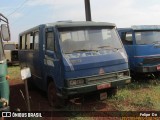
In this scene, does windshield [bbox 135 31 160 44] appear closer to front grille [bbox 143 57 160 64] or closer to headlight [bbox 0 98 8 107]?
front grille [bbox 143 57 160 64]

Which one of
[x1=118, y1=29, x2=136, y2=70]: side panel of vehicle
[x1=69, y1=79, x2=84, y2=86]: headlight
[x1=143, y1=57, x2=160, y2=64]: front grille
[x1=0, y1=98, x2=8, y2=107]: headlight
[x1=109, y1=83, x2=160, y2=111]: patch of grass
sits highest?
[x1=118, y1=29, x2=136, y2=70]: side panel of vehicle

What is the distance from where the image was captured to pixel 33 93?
10297 mm

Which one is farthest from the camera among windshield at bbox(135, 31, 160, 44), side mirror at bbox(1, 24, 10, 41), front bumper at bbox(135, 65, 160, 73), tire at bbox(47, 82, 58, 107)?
windshield at bbox(135, 31, 160, 44)

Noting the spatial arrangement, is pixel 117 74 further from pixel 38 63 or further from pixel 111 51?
pixel 38 63

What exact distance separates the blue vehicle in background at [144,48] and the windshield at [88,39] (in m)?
2.40

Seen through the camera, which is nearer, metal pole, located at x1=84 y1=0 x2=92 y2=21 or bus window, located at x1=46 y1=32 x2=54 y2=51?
bus window, located at x1=46 y1=32 x2=54 y2=51

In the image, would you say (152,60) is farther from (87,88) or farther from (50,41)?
(50,41)

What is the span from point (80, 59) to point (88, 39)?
29.7 inches

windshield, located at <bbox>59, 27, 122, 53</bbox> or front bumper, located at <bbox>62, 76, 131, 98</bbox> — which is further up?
windshield, located at <bbox>59, 27, 122, 53</bbox>

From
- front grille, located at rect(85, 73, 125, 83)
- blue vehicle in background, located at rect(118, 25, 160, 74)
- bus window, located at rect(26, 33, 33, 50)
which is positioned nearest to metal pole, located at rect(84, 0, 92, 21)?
blue vehicle in background, located at rect(118, 25, 160, 74)

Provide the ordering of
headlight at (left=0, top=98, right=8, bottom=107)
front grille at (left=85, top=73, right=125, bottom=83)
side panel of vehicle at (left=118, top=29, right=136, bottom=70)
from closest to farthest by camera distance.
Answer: headlight at (left=0, top=98, right=8, bottom=107) → front grille at (left=85, top=73, right=125, bottom=83) → side panel of vehicle at (left=118, top=29, right=136, bottom=70)

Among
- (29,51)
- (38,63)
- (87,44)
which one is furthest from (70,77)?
(29,51)

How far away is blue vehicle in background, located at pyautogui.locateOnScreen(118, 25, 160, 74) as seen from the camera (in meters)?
9.95

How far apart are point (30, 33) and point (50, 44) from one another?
236 cm
